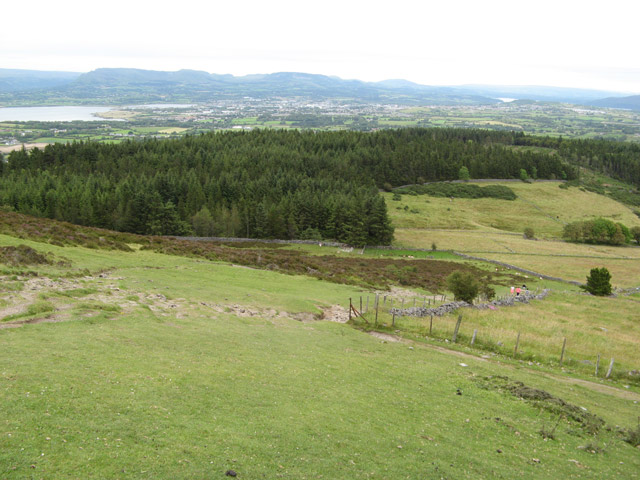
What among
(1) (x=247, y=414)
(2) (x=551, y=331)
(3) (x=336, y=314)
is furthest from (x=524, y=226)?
(1) (x=247, y=414)

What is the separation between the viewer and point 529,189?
15862 cm

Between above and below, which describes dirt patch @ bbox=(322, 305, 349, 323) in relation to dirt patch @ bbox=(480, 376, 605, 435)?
below

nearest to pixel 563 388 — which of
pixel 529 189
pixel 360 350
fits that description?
pixel 360 350

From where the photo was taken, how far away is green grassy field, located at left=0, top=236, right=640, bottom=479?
11.0m

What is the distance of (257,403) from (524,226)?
122703 millimetres

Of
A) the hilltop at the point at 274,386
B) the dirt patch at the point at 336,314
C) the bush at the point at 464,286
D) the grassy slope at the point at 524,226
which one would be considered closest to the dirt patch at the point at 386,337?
the hilltop at the point at 274,386

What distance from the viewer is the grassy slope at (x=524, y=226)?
77562 mm

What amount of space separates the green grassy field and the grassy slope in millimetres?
54588

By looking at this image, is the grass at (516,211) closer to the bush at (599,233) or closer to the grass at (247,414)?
the bush at (599,233)

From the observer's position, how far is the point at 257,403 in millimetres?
14945

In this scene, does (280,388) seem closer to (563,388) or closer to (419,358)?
(419,358)

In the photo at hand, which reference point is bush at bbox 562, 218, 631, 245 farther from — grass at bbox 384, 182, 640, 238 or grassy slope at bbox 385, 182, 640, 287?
grass at bbox 384, 182, 640, 238

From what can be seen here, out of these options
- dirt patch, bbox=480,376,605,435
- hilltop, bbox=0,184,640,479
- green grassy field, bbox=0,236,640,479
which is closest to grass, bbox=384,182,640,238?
hilltop, bbox=0,184,640,479

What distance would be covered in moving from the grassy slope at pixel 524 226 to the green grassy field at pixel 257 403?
5459cm
